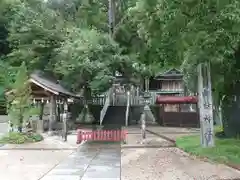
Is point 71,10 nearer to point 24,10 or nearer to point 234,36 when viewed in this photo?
point 24,10

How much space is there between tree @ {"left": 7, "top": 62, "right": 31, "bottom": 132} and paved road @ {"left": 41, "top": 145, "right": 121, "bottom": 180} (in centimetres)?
584

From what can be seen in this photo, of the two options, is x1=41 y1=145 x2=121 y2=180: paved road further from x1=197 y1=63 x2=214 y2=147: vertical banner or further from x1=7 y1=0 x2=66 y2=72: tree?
x1=7 y1=0 x2=66 y2=72: tree

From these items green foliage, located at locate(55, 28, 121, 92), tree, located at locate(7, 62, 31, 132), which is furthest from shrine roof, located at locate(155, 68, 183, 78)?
tree, located at locate(7, 62, 31, 132)

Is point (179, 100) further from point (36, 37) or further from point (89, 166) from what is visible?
point (89, 166)

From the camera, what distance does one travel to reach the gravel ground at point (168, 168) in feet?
34.6

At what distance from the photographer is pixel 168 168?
1196cm

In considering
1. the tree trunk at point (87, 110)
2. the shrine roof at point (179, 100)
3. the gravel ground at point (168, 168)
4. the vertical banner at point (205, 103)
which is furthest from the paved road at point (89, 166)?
the shrine roof at point (179, 100)

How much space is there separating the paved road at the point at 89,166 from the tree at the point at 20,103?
584 centimetres

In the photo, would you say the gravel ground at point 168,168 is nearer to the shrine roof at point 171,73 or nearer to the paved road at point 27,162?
the paved road at point 27,162

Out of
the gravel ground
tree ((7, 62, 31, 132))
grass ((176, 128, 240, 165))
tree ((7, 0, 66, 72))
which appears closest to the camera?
the gravel ground

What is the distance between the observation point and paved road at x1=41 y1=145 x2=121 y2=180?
10617mm

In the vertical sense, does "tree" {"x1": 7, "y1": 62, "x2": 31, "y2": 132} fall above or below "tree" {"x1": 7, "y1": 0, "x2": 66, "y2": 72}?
below

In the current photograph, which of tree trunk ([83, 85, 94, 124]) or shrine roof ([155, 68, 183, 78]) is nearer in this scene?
tree trunk ([83, 85, 94, 124])

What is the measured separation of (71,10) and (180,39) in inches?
1138
